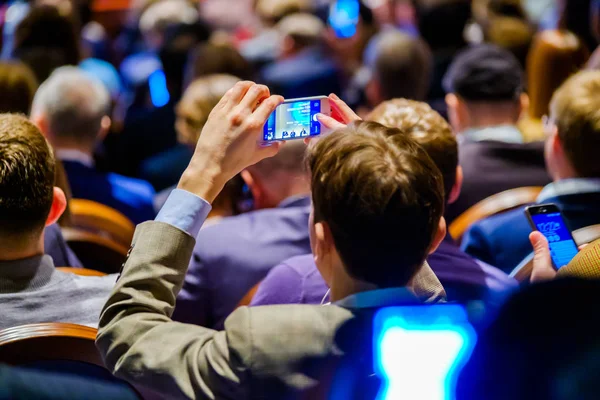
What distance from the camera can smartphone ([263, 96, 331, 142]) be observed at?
5.85 feet

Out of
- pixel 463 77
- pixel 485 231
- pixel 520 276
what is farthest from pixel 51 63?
pixel 520 276

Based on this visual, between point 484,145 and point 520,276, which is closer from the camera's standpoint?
point 520,276

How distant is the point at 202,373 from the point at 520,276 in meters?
1.09

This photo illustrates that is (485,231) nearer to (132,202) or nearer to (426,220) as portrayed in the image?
(426,220)

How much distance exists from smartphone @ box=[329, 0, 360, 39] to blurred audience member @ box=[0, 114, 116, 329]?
4.88 m

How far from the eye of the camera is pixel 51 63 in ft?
16.7

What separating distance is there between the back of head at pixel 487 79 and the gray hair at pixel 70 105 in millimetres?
1619

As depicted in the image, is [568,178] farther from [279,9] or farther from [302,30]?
[279,9]

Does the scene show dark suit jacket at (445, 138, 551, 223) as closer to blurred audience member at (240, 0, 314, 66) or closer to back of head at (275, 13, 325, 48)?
back of head at (275, 13, 325, 48)

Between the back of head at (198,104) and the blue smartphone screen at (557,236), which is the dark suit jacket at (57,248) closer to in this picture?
the back of head at (198,104)

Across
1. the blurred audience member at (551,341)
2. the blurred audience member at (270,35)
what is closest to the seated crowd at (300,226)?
the blurred audience member at (551,341)

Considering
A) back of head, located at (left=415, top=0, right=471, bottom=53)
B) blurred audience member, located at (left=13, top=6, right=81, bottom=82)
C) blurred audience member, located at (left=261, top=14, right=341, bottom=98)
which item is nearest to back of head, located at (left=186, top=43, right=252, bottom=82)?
blurred audience member, located at (left=261, top=14, right=341, bottom=98)

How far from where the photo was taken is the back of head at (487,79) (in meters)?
3.97

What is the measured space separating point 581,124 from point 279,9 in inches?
175
